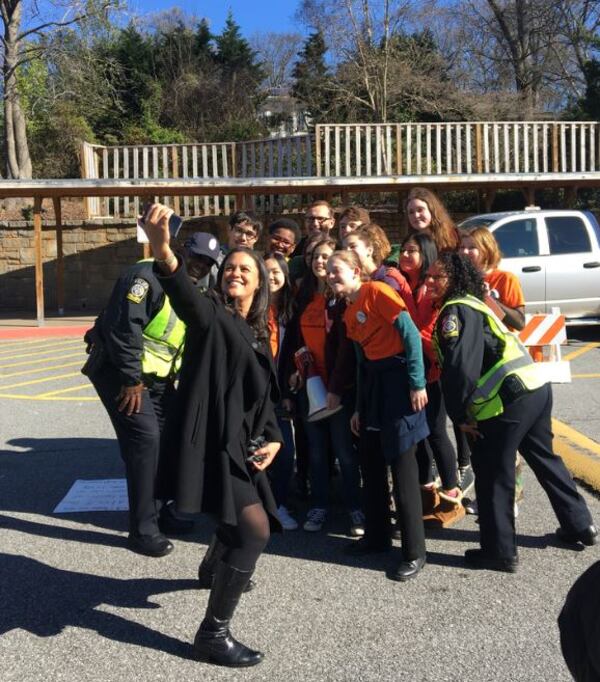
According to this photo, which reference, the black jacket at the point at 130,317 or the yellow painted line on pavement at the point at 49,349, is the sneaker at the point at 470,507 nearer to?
the black jacket at the point at 130,317

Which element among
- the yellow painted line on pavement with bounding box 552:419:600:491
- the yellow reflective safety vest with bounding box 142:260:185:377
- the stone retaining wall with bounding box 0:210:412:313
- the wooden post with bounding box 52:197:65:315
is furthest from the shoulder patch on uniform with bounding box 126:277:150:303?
the stone retaining wall with bounding box 0:210:412:313

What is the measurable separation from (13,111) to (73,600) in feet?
75.0

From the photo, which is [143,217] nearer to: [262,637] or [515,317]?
[262,637]

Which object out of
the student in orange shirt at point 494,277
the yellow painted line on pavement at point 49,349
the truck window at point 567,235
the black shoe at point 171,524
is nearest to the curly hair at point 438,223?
the student in orange shirt at point 494,277

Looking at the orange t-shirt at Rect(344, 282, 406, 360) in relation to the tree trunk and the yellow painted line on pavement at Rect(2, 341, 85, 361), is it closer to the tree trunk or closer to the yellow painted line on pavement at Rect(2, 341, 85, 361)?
the yellow painted line on pavement at Rect(2, 341, 85, 361)

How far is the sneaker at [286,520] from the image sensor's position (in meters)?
4.88

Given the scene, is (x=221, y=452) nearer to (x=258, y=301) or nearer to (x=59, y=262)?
(x=258, y=301)

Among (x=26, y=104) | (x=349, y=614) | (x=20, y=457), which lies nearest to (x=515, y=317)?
(x=349, y=614)

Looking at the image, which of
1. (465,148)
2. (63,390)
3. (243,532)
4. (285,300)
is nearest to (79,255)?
(465,148)

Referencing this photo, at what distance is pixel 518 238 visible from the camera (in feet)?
38.8

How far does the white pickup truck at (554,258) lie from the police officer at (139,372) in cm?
786

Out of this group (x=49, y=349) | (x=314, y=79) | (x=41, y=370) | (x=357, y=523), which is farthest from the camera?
(x=314, y=79)

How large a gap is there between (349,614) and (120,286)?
6.71ft

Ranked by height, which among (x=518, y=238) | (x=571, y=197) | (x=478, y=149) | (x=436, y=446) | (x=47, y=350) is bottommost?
(x=47, y=350)
